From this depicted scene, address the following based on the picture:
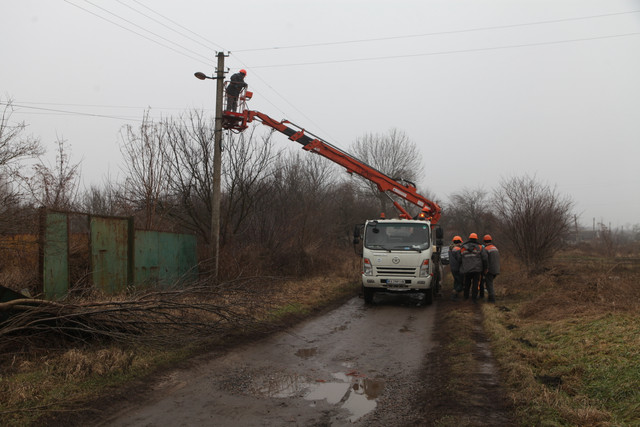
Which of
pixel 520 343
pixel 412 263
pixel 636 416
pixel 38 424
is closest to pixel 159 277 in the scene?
pixel 412 263

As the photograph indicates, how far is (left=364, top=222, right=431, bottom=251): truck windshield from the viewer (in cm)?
1329

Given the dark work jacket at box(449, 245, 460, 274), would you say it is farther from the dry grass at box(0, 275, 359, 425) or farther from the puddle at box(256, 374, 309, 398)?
the puddle at box(256, 374, 309, 398)

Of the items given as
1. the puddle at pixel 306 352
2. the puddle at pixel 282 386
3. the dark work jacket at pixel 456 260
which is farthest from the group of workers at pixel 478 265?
the puddle at pixel 282 386

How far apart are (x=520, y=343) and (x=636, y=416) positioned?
3698 mm

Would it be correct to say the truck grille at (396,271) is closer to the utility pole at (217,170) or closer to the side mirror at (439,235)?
the side mirror at (439,235)

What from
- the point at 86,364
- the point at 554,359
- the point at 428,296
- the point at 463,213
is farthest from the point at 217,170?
the point at 463,213

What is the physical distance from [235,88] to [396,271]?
6.88 meters

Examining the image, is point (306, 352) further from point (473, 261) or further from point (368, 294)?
point (473, 261)

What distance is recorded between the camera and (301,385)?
19.2 ft

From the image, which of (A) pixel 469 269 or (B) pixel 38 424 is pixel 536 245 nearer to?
(A) pixel 469 269

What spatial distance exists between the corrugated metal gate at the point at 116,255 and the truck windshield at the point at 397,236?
518 cm

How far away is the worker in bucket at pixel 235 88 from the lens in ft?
43.1

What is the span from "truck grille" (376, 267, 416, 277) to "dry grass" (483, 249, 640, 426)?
220 cm

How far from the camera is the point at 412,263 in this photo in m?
12.8
